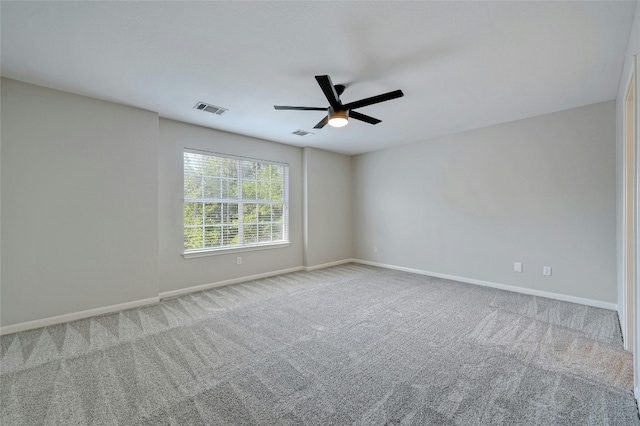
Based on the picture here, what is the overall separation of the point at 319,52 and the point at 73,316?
3957mm

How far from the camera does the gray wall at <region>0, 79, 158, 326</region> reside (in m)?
2.87

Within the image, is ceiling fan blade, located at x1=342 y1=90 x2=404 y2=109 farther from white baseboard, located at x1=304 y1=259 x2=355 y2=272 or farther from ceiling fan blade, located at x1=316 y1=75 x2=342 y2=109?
white baseboard, located at x1=304 y1=259 x2=355 y2=272

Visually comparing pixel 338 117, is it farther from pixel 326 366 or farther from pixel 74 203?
pixel 74 203

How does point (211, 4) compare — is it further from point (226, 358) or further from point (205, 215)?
point (205, 215)

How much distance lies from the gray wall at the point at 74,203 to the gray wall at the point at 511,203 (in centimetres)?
448

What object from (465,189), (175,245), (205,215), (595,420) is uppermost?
(465,189)

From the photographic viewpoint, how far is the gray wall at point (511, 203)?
3.53m

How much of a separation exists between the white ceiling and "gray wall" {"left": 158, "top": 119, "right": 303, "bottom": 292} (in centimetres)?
66

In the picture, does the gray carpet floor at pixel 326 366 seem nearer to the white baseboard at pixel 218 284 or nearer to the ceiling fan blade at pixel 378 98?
the white baseboard at pixel 218 284

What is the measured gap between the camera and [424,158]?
17.4 feet

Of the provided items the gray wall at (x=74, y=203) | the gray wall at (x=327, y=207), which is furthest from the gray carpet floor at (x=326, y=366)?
the gray wall at (x=327, y=207)

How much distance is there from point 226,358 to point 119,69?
292 cm

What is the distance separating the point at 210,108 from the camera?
3654 millimetres

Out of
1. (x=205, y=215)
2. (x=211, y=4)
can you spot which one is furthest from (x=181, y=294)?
(x=211, y=4)
